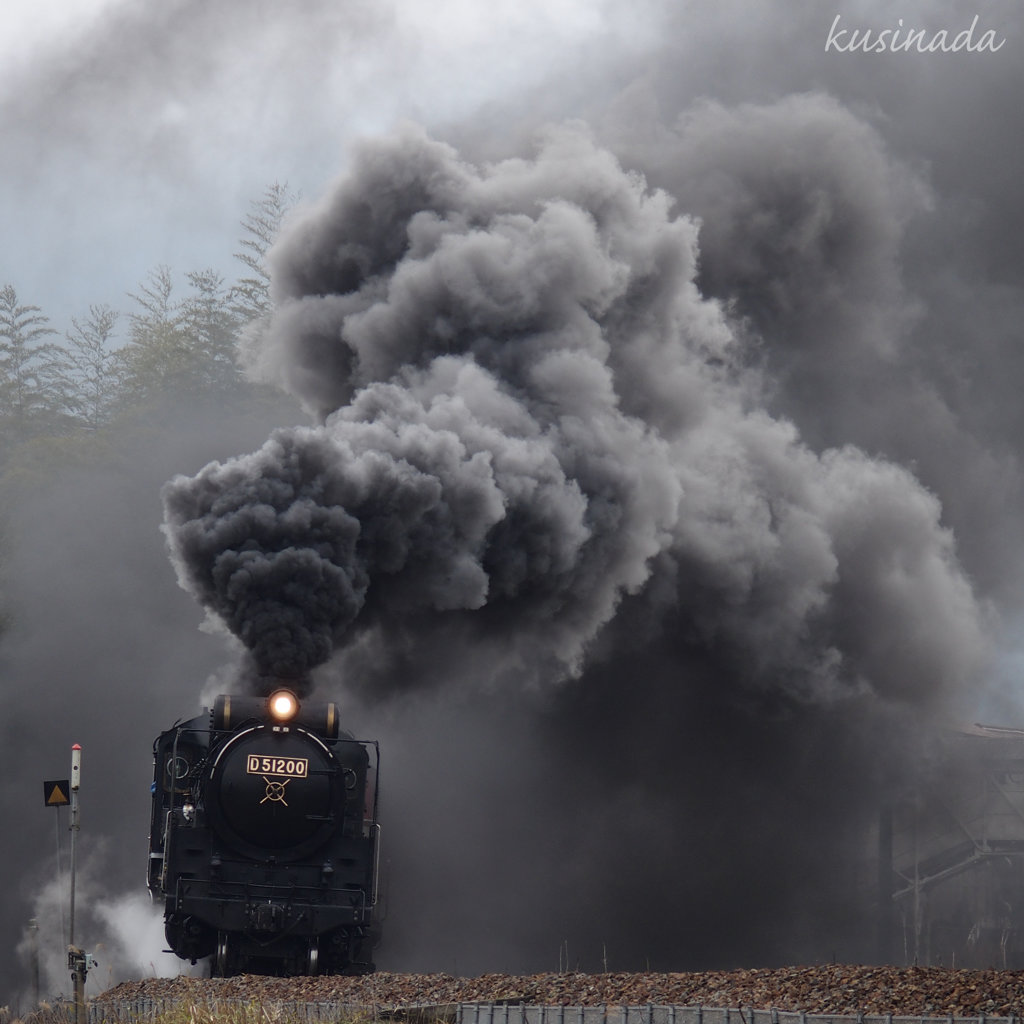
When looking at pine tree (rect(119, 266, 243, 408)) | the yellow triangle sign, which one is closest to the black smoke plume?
the yellow triangle sign

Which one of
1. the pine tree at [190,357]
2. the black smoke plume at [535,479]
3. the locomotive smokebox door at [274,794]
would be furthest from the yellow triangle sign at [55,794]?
the pine tree at [190,357]

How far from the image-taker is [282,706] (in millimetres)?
14273

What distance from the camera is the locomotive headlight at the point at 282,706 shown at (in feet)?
46.7

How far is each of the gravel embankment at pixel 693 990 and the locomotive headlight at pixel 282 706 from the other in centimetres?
248

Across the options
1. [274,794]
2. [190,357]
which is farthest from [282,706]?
[190,357]

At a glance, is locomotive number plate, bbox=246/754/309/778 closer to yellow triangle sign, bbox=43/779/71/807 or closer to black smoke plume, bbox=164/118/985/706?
black smoke plume, bbox=164/118/985/706

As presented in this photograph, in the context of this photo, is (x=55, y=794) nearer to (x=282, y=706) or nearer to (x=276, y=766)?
(x=276, y=766)

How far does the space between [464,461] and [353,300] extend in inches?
152

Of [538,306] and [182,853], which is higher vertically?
[538,306]

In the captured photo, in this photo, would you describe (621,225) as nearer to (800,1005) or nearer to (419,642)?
(419,642)

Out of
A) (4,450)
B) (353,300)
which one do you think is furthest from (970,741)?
(4,450)

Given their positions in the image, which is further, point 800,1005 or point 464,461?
point 464,461

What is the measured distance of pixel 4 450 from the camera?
4362 cm

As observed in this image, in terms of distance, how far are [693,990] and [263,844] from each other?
18.8ft
